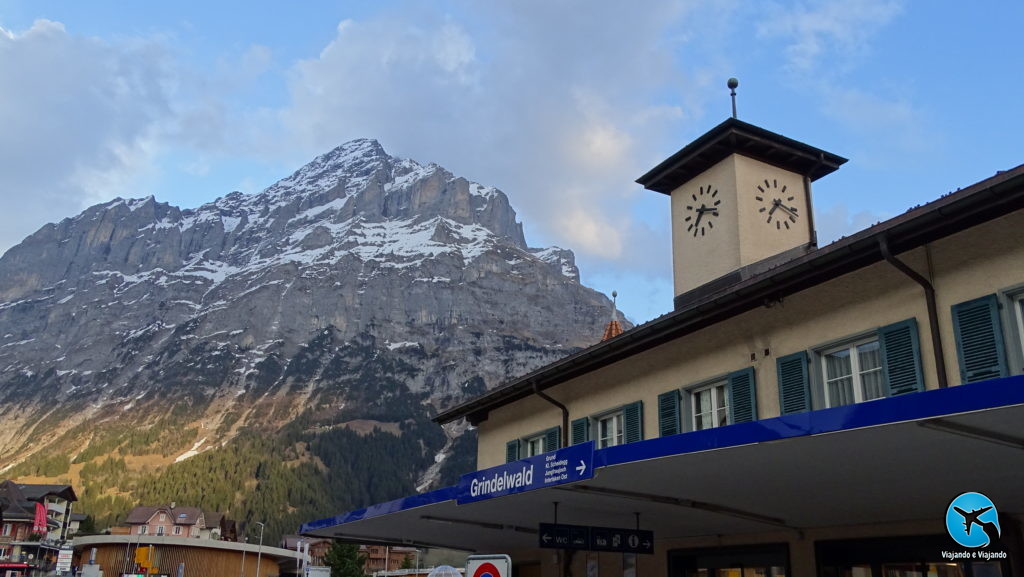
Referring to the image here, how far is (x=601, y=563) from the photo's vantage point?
1830 cm

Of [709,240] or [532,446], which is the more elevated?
[709,240]

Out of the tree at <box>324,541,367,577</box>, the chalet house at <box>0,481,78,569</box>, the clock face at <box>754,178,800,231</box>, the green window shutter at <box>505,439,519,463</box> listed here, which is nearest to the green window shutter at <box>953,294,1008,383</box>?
the clock face at <box>754,178,800,231</box>

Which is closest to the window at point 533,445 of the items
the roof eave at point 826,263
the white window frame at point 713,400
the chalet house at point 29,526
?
the roof eave at point 826,263

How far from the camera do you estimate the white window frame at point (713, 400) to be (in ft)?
48.4

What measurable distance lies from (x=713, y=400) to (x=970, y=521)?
22.1ft

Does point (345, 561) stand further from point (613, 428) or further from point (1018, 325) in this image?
point (1018, 325)

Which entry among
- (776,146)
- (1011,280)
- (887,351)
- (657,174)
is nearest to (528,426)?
(657,174)

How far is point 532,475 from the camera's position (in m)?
11.7

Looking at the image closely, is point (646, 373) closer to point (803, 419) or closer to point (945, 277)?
point (945, 277)

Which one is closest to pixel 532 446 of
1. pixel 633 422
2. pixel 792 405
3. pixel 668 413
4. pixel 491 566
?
pixel 633 422

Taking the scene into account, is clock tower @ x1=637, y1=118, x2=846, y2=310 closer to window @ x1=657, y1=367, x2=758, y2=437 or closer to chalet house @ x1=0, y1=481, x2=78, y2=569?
window @ x1=657, y1=367, x2=758, y2=437

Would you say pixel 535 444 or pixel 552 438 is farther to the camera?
pixel 535 444

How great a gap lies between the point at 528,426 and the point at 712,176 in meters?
7.53

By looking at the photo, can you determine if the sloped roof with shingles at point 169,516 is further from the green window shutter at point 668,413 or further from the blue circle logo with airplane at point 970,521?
the blue circle logo with airplane at point 970,521
